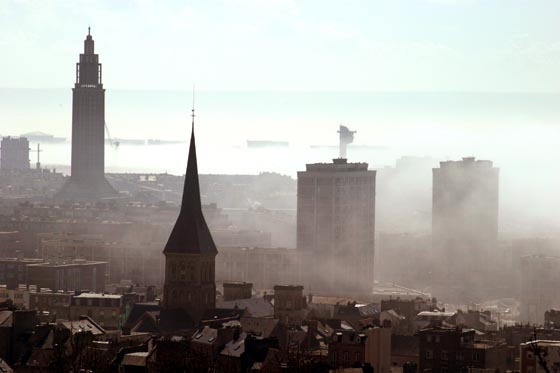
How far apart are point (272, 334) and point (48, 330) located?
26.9 feet

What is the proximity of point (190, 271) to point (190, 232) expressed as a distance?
2.00 metres

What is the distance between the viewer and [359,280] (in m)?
158

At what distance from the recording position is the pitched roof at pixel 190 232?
284 feet

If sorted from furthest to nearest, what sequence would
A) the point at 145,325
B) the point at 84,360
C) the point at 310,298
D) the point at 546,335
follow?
the point at 310,298
the point at 145,325
the point at 546,335
the point at 84,360

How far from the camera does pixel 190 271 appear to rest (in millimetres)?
86000

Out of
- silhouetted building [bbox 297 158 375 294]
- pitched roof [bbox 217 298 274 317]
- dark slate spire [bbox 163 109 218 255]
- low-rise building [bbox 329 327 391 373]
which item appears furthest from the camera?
silhouetted building [bbox 297 158 375 294]

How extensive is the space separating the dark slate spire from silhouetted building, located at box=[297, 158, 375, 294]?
66.0m

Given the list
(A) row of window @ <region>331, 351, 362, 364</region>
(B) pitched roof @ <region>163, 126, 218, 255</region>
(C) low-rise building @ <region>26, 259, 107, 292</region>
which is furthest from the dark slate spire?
(C) low-rise building @ <region>26, 259, 107, 292</region>

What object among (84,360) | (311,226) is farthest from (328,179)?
(84,360)

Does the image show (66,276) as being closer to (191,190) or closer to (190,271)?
(191,190)

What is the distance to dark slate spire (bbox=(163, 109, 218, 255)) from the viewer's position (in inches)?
3403

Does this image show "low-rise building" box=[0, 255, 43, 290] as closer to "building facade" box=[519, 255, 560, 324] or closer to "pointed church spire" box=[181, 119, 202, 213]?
"building facade" box=[519, 255, 560, 324]

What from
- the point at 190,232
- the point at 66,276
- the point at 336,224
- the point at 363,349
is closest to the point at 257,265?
the point at 336,224

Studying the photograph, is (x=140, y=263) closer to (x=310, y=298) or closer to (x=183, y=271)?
(x=310, y=298)
